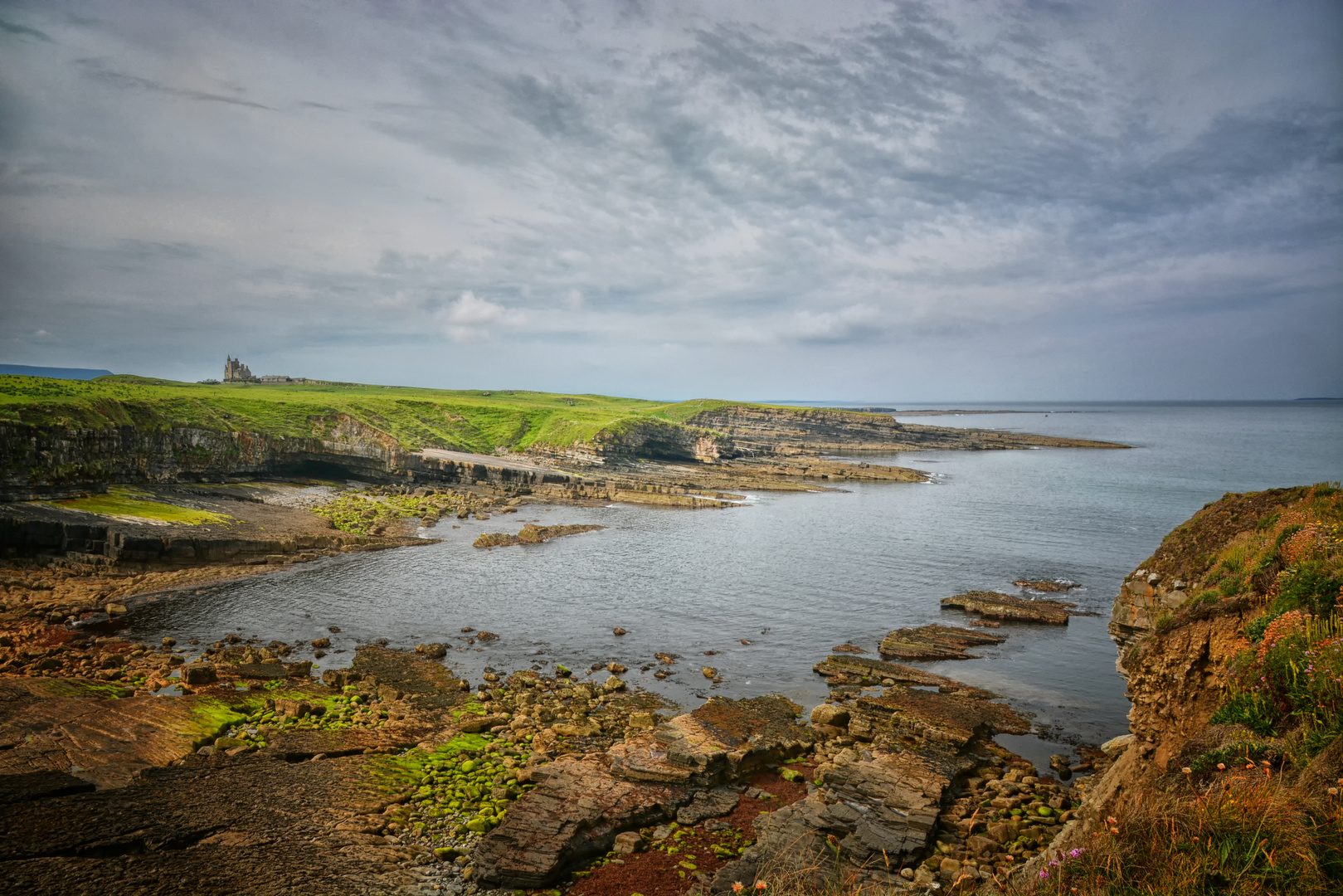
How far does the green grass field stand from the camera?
51406 millimetres

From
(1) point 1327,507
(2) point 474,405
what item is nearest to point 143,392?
(2) point 474,405

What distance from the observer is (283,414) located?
83812 mm

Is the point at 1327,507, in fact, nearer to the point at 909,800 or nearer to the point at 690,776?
the point at 909,800

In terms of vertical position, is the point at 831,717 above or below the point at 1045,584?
below

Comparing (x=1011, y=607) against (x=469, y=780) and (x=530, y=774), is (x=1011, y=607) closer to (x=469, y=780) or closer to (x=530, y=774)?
(x=530, y=774)

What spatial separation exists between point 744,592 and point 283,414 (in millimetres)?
71273

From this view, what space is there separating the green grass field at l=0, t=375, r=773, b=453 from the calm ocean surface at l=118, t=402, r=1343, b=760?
2723 centimetres

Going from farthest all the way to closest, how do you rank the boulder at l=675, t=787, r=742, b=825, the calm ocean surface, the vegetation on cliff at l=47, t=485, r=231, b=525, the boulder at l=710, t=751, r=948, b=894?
the vegetation on cliff at l=47, t=485, r=231, b=525, the calm ocean surface, the boulder at l=675, t=787, r=742, b=825, the boulder at l=710, t=751, r=948, b=894

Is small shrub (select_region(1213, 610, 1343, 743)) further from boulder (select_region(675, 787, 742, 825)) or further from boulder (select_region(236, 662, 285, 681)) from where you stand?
boulder (select_region(236, 662, 285, 681))

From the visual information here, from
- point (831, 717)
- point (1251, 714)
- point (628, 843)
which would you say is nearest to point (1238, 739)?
point (1251, 714)

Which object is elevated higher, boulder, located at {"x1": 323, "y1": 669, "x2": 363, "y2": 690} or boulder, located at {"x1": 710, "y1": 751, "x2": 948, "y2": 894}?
boulder, located at {"x1": 710, "y1": 751, "x2": 948, "y2": 894}

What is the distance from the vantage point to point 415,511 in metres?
63.8

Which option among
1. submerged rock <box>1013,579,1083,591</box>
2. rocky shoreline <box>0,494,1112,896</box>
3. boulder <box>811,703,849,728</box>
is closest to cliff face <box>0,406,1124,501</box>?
rocky shoreline <box>0,494,1112,896</box>

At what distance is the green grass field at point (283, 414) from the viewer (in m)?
51.4
